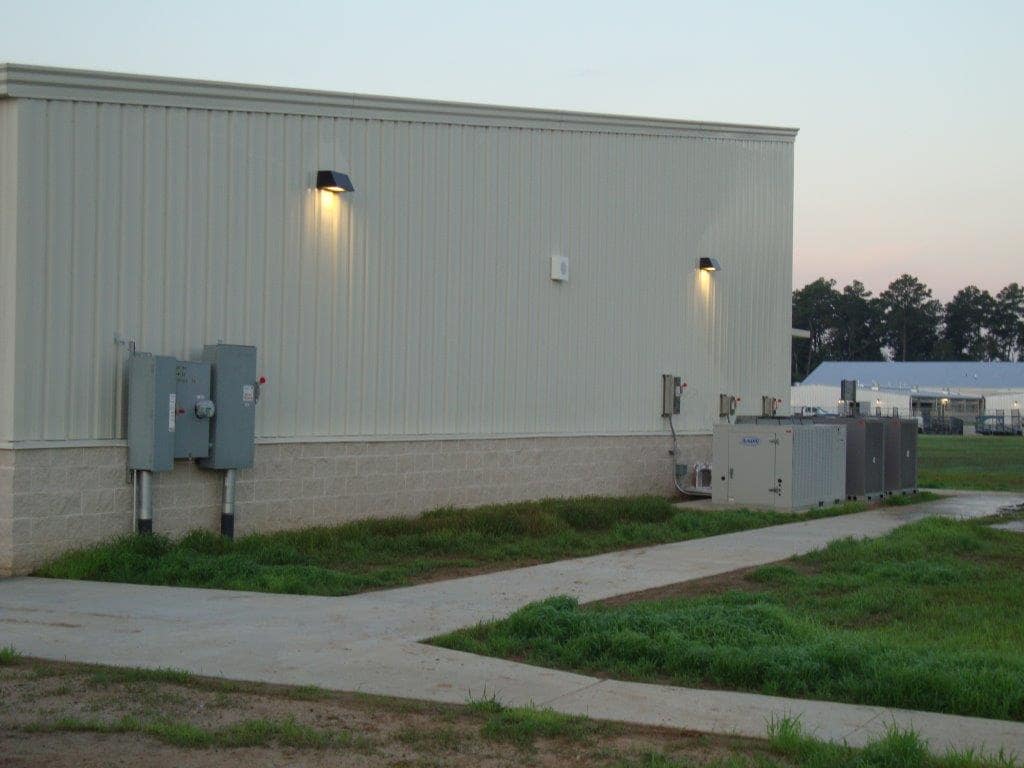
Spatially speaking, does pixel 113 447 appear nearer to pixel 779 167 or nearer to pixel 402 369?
pixel 402 369

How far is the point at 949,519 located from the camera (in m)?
20.0

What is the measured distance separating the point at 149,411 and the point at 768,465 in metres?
11.4

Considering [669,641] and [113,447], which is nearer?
[669,641]

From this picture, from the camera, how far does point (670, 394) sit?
76.1 feet

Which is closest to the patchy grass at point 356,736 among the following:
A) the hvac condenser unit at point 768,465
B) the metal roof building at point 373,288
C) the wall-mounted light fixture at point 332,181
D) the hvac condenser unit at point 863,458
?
the metal roof building at point 373,288

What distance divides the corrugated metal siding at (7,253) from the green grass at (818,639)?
241 inches

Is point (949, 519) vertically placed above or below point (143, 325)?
below

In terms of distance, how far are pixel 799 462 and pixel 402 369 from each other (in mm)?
7724

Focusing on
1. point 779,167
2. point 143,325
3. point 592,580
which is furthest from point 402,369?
point 779,167

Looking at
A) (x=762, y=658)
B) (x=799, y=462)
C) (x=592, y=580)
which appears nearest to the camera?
(x=762, y=658)

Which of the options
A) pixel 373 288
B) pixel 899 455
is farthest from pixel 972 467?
pixel 373 288

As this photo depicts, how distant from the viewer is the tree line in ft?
497

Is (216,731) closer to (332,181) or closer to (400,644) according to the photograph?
(400,644)

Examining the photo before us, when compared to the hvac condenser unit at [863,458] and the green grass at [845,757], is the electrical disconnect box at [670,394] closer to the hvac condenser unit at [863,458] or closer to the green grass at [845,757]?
the hvac condenser unit at [863,458]
